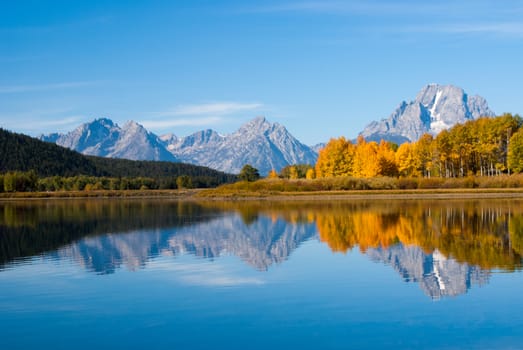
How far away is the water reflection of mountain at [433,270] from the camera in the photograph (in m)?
23.1

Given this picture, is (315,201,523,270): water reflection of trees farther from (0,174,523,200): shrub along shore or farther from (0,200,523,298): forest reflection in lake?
(0,174,523,200): shrub along shore

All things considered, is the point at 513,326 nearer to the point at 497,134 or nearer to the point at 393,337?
the point at 393,337

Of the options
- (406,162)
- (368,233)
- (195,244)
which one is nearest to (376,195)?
(406,162)

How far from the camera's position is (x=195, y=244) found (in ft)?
130

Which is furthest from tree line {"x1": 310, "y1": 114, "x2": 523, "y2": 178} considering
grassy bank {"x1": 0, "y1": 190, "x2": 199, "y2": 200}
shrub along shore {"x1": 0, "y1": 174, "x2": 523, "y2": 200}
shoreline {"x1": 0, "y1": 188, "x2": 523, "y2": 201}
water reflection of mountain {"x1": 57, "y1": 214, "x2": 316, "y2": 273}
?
water reflection of mountain {"x1": 57, "y1": 214, "x2": 316, "y2": 273}

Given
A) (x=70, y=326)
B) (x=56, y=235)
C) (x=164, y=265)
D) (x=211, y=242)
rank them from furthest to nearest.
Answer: (x=56, y=235)
(x=211, y=242)
(x=164, y=265)
(x=70, y=326)

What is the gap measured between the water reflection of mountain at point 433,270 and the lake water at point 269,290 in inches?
3.3

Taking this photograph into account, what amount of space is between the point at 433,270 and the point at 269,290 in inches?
321

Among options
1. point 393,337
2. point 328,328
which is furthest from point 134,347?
point 393,337

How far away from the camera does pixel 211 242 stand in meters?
40.8

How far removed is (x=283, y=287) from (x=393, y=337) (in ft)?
26.6

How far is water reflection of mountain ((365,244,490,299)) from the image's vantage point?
2314 centimetres

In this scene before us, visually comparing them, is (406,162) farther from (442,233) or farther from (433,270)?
(433,270)

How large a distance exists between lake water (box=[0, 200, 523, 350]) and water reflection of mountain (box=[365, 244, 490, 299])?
83 mm
